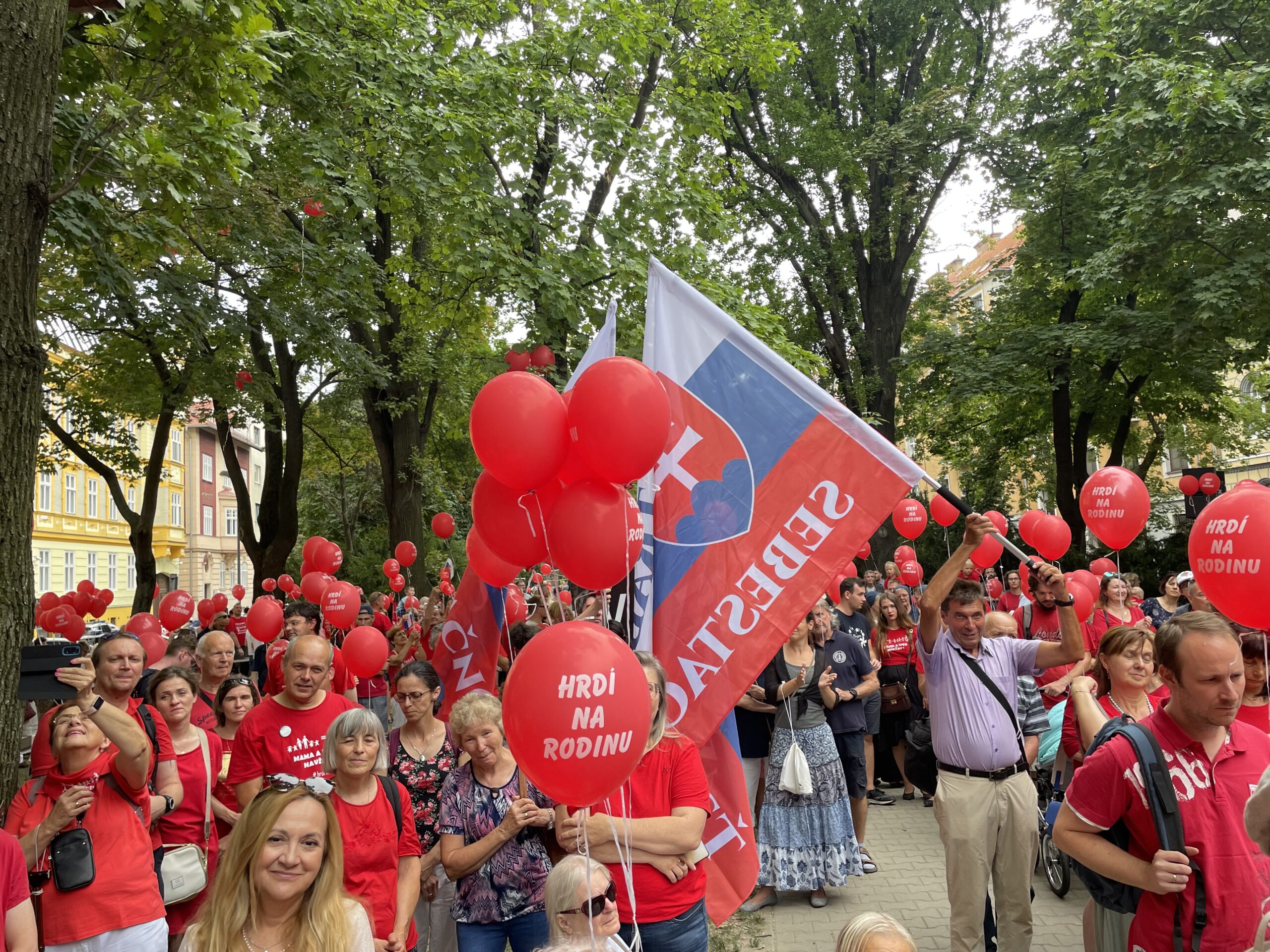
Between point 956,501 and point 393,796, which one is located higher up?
point 956,501

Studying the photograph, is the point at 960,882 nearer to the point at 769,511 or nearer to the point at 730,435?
the point at 769,511

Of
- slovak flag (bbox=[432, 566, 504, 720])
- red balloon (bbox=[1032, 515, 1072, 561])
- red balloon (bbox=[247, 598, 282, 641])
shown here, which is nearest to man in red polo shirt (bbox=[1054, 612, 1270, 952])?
slovak flag (bbox=[432, 566, 504, 720])

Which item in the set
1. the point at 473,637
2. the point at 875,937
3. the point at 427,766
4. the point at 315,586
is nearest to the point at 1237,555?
the point at 875,937

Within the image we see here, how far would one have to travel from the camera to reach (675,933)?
341cm

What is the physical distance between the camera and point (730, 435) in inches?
161

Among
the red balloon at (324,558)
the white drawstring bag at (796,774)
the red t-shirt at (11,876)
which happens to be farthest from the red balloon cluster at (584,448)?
the red balloon at (324,558)

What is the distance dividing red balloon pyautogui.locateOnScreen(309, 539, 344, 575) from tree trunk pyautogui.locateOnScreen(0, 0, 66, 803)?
Answer: 7582mm

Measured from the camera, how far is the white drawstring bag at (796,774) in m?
6.54

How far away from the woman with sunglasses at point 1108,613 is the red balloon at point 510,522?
16.7 ft

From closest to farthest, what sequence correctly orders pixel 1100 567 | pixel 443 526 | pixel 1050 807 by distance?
1. pixel 1050 807
2. pixel 1100 567
3. pixel 443 526

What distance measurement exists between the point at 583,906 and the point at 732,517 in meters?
1.68

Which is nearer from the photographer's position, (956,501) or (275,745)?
(956,501)

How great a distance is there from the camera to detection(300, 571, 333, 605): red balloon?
962 centimetres

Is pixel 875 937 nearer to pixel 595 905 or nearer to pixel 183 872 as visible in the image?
pixel 595 905
